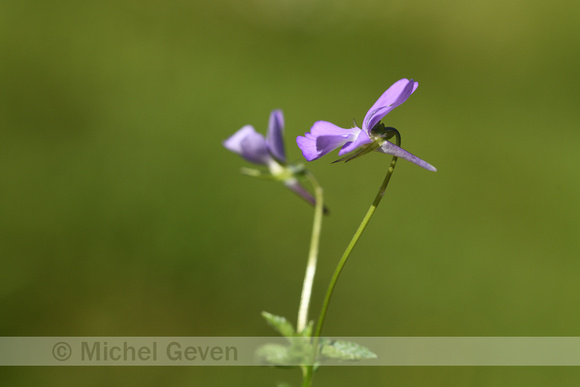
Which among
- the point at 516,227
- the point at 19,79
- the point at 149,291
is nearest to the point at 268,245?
the point at 149,291

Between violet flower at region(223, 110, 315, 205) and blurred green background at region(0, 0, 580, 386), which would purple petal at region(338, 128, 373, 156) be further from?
blurred green background at region(0, 0, 580, 386)

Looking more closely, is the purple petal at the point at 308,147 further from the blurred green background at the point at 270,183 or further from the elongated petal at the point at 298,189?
the blurred green background at the point at 270,183

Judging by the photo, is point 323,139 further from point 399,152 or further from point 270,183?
point 270,183

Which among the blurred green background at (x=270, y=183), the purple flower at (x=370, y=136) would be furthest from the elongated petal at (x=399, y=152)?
the blurred green background at (x=270, y=183)

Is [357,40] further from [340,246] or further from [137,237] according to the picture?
[137,237]

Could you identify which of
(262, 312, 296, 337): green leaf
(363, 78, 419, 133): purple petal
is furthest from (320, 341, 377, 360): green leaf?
(363, 78, 419, 133): purple petal

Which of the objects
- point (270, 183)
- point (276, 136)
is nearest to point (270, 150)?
point (276, 136)
